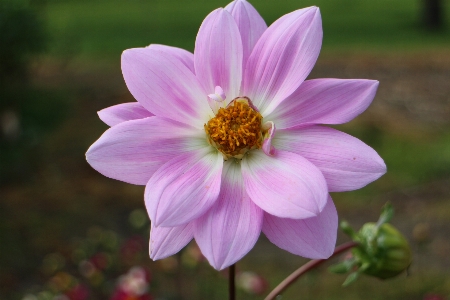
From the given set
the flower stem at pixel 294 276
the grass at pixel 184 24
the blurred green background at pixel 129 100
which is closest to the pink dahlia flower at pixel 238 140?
the flower stem at pixel 294 276

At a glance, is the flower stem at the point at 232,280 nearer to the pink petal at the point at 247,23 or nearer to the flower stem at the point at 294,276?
the flower stem at the point at 294,276

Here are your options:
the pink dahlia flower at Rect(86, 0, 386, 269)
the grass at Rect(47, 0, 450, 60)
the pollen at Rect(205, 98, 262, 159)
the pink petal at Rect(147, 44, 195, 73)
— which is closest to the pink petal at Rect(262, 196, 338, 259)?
the pink dahlia flower at Rect(86, 0, 386, 269)

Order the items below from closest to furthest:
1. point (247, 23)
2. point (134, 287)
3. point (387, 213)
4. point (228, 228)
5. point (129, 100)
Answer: point (228, 228)
point (247, 23)
point (387, 213)
point (134, 287)
point (129, 100)

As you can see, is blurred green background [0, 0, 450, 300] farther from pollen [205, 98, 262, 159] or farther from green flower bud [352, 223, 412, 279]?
pollen [205, 98, 262, 159]

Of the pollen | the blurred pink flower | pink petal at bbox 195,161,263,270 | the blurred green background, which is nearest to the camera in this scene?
pink petal at bbox 195,161,263,270

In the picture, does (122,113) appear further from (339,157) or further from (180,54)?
(339,157)

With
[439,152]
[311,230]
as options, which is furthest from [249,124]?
[439,152]

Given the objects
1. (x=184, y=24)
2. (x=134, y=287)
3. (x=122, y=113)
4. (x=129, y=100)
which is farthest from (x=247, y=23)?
(x=184, y=24)
